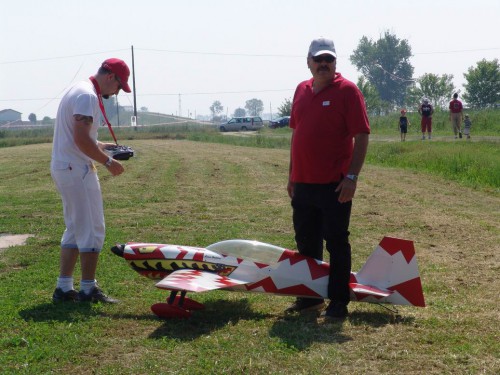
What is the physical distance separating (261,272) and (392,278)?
109cm

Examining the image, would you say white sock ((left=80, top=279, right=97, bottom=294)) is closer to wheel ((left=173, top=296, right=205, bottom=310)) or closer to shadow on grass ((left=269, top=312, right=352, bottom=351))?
wheel ((left=173, top=296, right=205, bottom=310))

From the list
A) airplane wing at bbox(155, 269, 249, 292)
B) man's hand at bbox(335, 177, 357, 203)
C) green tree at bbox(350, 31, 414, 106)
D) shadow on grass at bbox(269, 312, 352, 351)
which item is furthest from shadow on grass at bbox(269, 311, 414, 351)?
green tree at bbox(350, 31, 414, 106)

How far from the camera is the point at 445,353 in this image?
14.1ft

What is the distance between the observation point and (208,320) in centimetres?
517

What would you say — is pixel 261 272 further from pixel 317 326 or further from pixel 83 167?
pixel 83 167

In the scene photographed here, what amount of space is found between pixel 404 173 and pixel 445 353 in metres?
13.9

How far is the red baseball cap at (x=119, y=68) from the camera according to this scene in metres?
5.46

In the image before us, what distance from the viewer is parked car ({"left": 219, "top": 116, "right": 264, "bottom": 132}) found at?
66938 mm

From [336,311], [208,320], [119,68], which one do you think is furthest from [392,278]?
[119,68]

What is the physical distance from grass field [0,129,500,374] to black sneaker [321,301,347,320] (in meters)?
0.12

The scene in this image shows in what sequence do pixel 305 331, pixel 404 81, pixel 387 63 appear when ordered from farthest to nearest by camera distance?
1. pixel 387 63
2. pixel 404 81
3. pixel 305 331

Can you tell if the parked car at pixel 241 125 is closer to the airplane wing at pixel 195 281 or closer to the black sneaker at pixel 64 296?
the black sneaker at pixel 64 296

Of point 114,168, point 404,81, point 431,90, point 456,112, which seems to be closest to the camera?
point 114,168

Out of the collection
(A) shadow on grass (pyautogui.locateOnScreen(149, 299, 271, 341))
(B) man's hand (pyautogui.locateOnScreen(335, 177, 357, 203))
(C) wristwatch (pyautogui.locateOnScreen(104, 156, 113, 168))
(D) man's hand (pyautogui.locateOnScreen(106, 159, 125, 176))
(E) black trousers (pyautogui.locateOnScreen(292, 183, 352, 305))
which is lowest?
(A) shadow on grass (pyautogui.locateOnScreen(149, 299, 271, 341))
